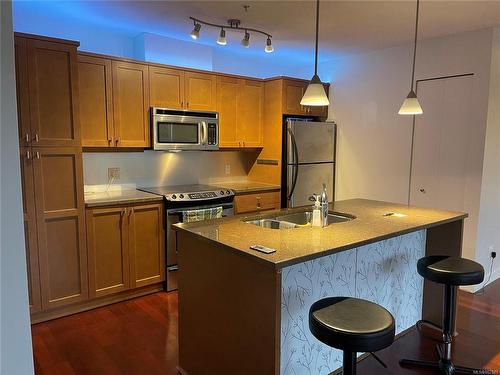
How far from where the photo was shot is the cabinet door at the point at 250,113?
427 cm

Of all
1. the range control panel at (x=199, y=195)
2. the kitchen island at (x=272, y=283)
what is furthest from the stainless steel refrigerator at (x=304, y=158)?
the kitchen island at (x=272, y=283)

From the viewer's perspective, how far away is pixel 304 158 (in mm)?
4348

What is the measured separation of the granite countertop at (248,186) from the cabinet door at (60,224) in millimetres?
1591

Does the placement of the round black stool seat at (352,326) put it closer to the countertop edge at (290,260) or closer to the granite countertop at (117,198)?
the countertop edge at (290,260)

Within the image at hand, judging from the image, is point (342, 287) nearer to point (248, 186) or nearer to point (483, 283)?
point (248, 186)

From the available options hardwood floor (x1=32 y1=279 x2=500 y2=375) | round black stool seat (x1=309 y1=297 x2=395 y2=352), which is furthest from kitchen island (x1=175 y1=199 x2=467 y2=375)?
hardwood floor (x1=32 y1=279 x2=500 y2=375)

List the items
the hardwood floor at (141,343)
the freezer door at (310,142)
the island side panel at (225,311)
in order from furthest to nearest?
the freezer door at (310,142), the hardwood floor at (141,343), the island side panel at (225,311)

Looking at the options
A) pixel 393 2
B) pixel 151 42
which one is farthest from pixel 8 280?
pixel 151 42

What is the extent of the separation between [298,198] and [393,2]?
226 cm

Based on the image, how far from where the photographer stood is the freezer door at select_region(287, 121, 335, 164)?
4.25 m

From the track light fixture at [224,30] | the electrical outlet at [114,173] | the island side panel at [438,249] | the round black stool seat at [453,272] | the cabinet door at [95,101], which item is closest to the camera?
the round black stool seat at [453,272]

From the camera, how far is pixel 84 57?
124 inches

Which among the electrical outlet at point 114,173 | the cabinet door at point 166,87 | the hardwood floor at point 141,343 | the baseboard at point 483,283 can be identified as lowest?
the hardwood floor at point 141,343

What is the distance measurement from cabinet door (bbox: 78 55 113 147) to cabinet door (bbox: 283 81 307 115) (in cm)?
196
